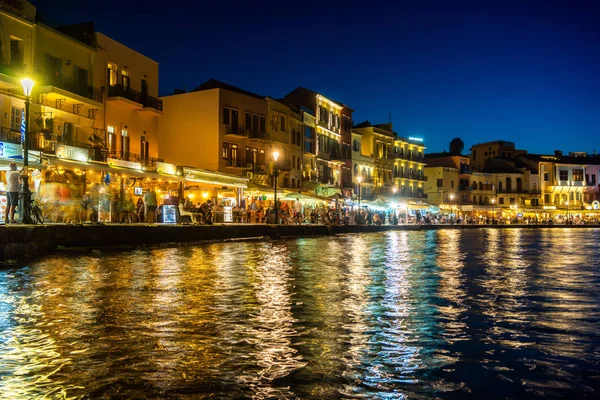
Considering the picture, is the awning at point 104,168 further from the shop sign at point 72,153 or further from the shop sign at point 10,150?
the shop sign at point 10,150

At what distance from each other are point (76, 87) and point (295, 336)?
29.4 metres

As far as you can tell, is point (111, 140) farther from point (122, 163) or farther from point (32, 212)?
point (32, 212)

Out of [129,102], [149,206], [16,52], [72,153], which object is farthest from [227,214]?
[16,52]

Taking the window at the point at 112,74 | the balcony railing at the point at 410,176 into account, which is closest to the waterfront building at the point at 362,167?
the balcony railing at the point at 410,176

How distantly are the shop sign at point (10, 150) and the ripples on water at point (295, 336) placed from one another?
1372 cm

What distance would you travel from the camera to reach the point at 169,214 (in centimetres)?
2756

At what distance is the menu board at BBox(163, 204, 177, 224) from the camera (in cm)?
2744

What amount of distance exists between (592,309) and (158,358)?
6415mm

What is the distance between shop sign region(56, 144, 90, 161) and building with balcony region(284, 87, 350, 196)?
3505cm

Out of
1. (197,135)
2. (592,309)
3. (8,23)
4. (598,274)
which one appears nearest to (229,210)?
(197,135)

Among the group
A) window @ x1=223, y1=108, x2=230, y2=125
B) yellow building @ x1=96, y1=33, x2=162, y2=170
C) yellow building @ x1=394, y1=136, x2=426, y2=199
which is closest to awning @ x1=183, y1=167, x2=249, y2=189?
yellow building @ x1=96, y1=33, x2=162, y2=170

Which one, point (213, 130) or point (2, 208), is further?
point (213, 130)

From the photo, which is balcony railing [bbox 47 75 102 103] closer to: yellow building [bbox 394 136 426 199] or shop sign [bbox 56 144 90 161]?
shop sign [bbox 56 144 90 161]

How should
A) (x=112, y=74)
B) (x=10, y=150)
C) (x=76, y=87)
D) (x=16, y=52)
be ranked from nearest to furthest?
(x=10, y=150), (x=16, y=52), (x=76, y=87), (x=112, y=74)
